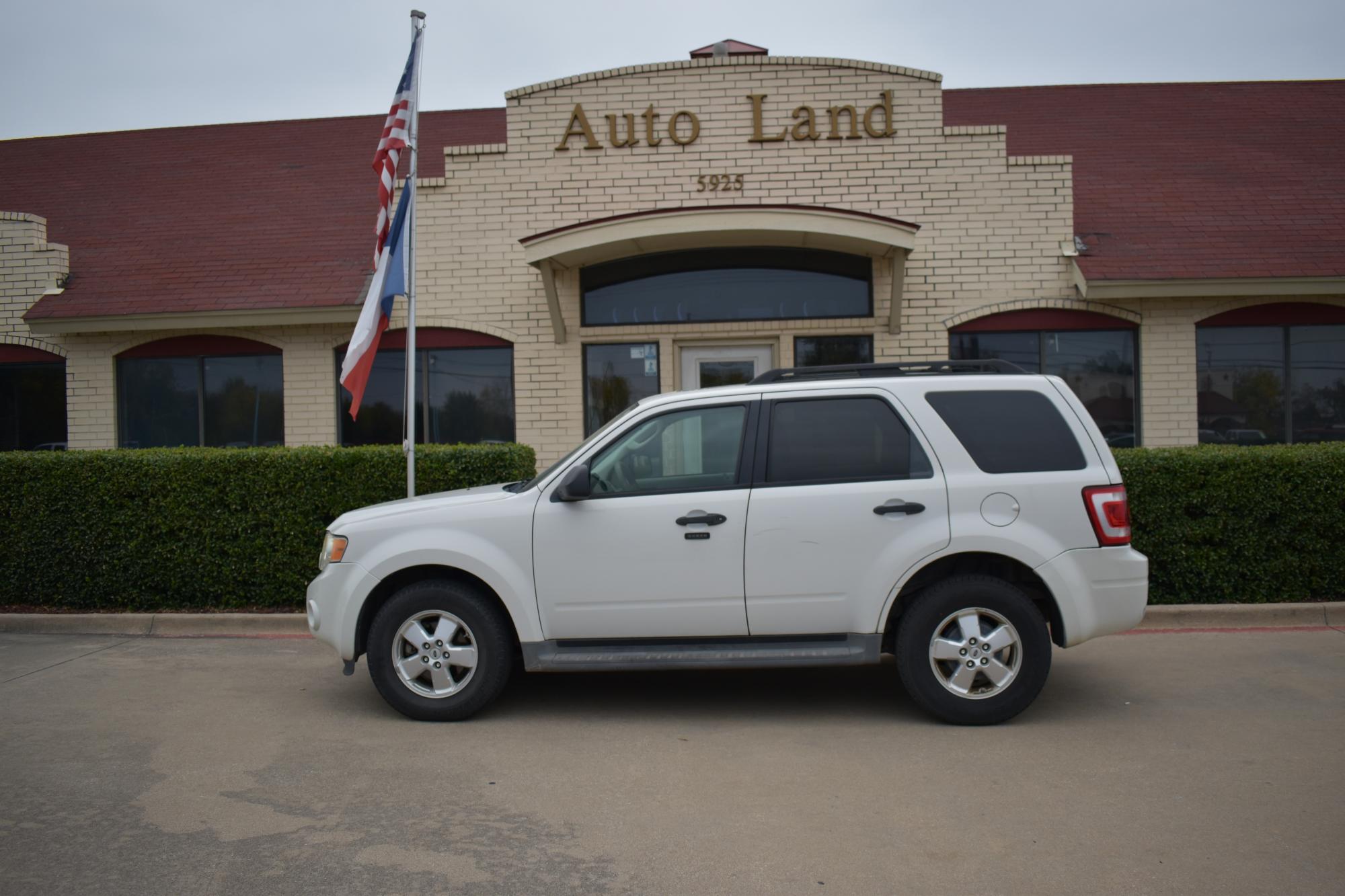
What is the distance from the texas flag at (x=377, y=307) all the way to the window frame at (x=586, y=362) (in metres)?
2.85

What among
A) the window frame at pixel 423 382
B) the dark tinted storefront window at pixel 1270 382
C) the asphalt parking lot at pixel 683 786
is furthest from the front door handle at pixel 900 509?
the dark tinted storefront window at pixel 1270 382

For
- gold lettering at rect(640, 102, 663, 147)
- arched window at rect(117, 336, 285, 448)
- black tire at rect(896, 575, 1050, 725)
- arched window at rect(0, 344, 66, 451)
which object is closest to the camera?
black tire at rect(896, 575, 1050, 725)

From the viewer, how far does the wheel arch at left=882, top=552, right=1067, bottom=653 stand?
5.90 metres

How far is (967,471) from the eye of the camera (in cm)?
589

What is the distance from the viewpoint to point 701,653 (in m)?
5.92

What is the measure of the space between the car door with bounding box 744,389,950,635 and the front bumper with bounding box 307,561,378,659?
2.19m

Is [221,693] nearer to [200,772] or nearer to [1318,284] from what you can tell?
[200,772]

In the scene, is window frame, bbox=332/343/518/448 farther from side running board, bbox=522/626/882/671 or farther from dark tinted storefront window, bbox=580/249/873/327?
side running board, bbox=522/626/882/671

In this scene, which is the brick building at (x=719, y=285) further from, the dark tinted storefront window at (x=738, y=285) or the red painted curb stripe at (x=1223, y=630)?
the red painted curb stripe at (x=1223, y=630)

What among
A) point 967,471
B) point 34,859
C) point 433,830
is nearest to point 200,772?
point 34,859

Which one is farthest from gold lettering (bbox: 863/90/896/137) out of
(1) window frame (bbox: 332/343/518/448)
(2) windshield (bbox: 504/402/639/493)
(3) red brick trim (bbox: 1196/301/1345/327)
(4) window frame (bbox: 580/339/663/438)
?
(2) windshield (bbox: 504/402/639/493)

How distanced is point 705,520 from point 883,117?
23.8ft

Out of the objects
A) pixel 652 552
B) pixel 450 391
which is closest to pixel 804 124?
pixel 450 391

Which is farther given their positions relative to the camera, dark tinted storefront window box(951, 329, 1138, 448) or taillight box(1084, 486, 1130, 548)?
dark tinted storefront window box(951, 329, 1138, 448)
